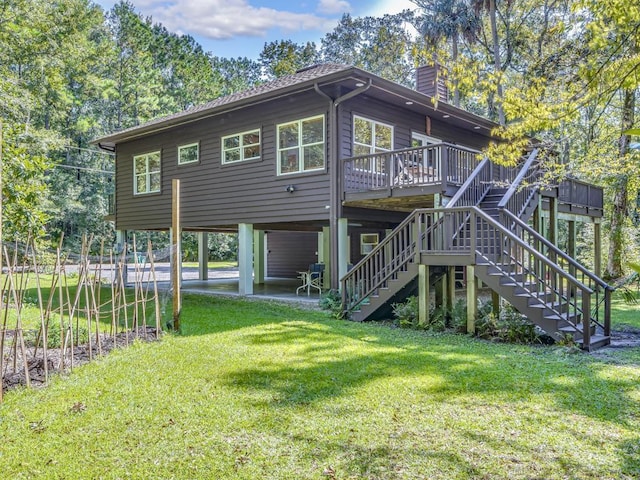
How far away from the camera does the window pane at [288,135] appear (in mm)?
11586

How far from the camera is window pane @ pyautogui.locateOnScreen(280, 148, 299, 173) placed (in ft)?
37.9

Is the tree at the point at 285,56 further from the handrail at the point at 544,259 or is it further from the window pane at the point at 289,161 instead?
the handrail at the point at 544,259

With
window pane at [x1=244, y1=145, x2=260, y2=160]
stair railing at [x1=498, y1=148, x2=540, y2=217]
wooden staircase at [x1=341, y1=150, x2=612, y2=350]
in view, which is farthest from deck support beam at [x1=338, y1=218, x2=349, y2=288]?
stair railing at [x1=498, y1=148, x2=540, y2=217]

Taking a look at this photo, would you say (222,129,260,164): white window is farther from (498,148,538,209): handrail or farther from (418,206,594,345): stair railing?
(498,148,538,209): handrail

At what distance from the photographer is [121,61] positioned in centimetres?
3133

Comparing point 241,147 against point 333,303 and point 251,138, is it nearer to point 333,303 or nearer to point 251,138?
point 251,138

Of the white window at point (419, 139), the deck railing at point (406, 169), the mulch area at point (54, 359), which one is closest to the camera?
the mulch area at point (54, 359)

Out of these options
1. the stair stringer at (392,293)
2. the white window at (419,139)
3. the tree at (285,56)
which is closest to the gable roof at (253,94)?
the white window at (419,139)

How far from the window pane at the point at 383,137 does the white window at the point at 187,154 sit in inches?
223

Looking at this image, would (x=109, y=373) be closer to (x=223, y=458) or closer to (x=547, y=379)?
(x=223, y=458)

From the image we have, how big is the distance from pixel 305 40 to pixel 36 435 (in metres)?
36.1

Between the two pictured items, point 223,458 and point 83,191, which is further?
point 83,191

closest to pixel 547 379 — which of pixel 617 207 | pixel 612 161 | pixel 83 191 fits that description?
pixel 612 161

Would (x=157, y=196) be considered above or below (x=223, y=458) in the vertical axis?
above
